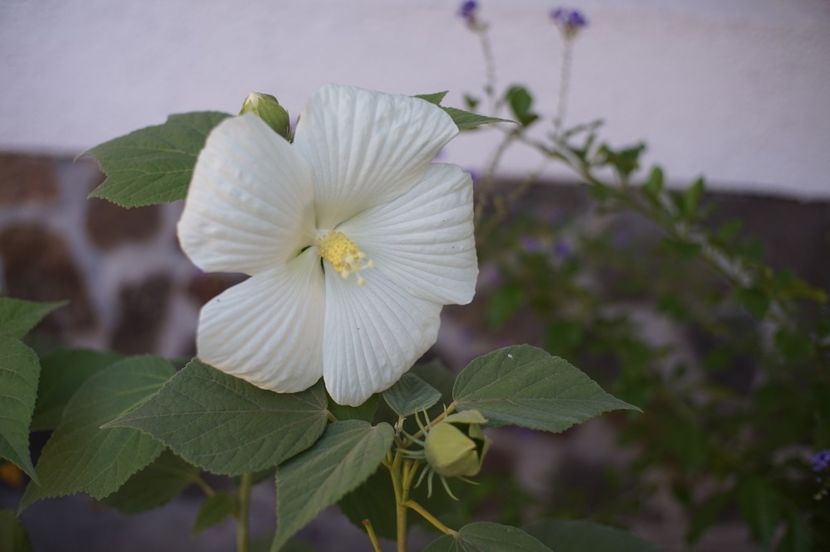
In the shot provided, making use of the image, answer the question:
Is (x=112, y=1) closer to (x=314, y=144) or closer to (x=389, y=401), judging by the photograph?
(x=314, y=144)

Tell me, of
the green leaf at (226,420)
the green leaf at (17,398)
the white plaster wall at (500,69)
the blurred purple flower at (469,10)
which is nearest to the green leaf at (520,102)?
the blurred purple flower at (469,10)

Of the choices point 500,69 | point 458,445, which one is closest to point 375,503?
point 458,445

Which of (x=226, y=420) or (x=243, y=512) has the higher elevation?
(x=226, y=420)

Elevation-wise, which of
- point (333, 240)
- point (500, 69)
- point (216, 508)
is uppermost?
point (500, 69)

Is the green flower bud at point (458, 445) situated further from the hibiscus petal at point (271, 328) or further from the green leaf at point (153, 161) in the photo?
the green leaf at point (153, 161)

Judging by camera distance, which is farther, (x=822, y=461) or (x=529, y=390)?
(x=822, y=461)

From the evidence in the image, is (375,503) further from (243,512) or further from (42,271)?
(42,271)
